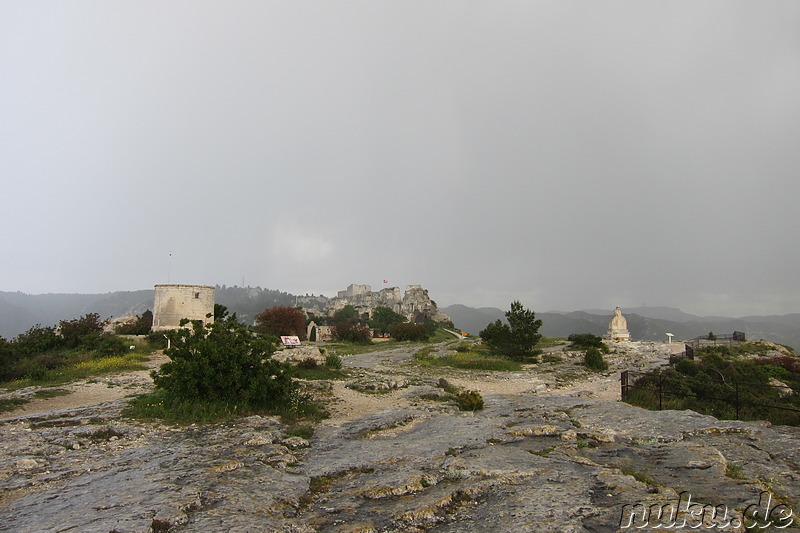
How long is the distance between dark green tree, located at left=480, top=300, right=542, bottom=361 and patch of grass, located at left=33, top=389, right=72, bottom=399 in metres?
27.4

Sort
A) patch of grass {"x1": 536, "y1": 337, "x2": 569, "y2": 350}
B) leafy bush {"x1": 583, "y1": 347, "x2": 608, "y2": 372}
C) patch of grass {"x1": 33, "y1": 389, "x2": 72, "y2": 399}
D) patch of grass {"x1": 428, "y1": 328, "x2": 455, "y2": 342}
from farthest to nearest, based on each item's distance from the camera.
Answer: patch of grass {"x1": 428, "y1": 328, "x2": 455, "y2": 342} → patch of grass {"x1": 536, "y1": 337, "x2": 569, "y2": 350} → leafy bush {"x1": 583, "y1": 347, "x2": 608, "y2": 372} → patch of grass {"x1": 33, "y1": 389, "x2": 72, "y2": 399}

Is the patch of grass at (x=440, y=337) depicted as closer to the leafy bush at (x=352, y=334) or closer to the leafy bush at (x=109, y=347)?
the leafy bush at (x=352, y=334)

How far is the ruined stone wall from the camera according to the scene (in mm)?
38406

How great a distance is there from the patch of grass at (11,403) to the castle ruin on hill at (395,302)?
285 ft

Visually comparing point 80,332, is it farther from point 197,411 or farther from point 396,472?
point 396,472

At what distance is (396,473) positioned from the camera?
7.26 meters

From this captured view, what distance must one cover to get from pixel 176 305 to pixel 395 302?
10353cm

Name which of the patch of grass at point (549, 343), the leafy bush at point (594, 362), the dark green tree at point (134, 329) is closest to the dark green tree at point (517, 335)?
the leafy bush at point (594, 362)

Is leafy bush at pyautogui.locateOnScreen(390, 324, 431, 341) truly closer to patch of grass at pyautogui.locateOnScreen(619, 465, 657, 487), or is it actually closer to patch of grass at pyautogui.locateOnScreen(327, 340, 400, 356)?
patch of grass at pyautogui.locateOnScreen(327, 340, 400, 356)

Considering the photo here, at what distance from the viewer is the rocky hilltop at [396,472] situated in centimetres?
523

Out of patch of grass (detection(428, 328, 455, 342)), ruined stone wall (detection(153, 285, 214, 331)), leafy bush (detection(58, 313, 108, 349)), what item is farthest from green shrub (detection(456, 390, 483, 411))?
patch of grass (detection(428, 328, 455, 342))

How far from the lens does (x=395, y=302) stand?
14000 cm

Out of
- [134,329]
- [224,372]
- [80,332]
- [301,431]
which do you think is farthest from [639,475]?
[134,329]

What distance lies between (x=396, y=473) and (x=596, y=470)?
11.1 ft
